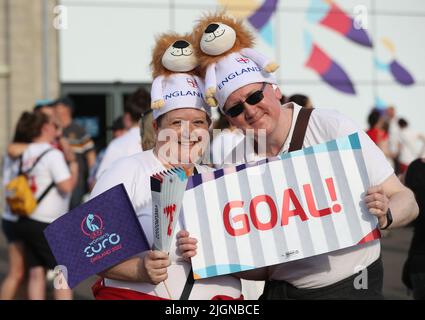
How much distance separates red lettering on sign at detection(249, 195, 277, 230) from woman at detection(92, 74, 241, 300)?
0.27 m

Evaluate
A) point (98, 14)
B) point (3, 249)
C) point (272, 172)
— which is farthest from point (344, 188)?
point (98, 14)

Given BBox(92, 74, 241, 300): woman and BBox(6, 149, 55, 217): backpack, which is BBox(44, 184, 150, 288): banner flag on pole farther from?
BBox(6, 149, 55, 217): backpack

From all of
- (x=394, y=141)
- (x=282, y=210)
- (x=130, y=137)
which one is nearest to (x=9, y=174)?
(x=130, y=137)

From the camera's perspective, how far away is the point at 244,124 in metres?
3.12

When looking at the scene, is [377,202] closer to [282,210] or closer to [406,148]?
[282,210]

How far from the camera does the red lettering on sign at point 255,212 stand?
2977 millimetres

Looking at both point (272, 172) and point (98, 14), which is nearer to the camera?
point (272, 172)

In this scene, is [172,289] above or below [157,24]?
below

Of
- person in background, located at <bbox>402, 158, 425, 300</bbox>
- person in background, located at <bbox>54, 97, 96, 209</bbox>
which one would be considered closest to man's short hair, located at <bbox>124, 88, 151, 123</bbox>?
person in background, located at <bbox>54, 97, 96, 209</bbox>

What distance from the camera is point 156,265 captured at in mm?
2855
